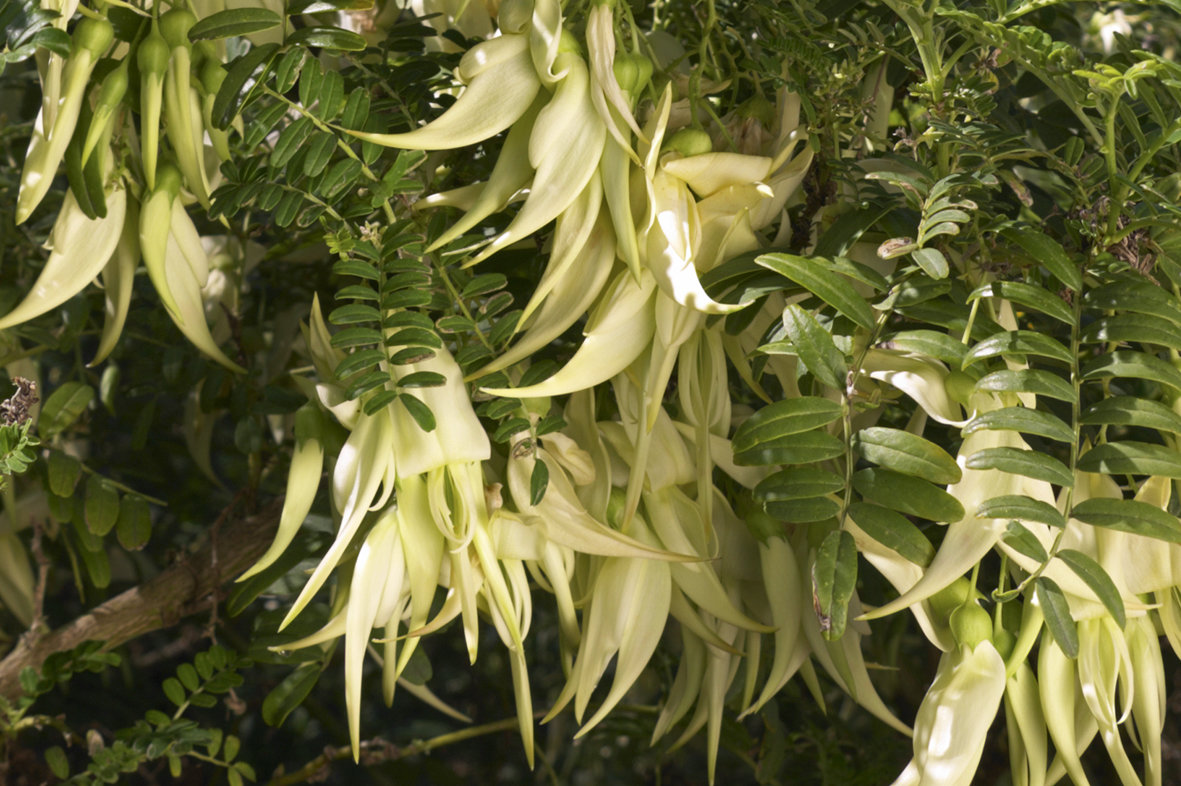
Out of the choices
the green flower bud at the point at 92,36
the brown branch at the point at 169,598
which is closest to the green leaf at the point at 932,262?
the green flower bud at the point at 92,36

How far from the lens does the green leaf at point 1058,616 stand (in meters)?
0.40

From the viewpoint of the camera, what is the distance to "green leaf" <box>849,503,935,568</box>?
42 cm

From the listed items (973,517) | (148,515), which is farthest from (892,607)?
(148,515)

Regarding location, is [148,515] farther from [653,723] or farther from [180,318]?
[653,723]

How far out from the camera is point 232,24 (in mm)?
418

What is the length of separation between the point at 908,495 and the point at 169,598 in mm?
497

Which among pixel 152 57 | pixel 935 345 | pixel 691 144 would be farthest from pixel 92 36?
pixel 935 345

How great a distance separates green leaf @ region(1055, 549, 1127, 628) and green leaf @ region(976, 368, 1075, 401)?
0.06 m

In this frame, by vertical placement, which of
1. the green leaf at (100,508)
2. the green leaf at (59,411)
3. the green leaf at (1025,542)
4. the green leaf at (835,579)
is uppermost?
the green leaf at (1025,542)

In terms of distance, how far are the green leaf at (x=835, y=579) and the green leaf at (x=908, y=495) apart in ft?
0.06

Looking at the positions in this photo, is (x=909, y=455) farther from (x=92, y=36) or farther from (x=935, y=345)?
(x=92, y=36)

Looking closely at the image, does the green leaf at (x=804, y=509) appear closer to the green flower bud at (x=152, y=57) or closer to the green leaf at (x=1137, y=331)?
the green leaf at (x=1137, y=331)

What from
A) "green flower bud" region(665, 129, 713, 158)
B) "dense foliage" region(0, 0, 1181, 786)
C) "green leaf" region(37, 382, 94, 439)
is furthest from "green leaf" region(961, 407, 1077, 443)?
"green leaf" region(37, 382, 94, 439)

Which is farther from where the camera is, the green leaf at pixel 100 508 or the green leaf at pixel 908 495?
the green leaf at pixel 100 508
